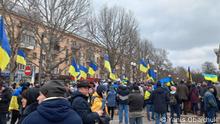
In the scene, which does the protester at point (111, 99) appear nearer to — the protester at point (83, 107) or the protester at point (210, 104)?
the protester at point (210, 104)

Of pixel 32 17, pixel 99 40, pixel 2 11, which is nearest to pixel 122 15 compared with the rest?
pixel 99 40

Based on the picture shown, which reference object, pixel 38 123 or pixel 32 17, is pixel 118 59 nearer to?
pixel 32 17

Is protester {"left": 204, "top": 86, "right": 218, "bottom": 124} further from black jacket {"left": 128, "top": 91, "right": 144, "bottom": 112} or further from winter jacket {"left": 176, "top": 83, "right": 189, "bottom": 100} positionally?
winter jacket {"left": 176, "top": 83, "right": 189, "bottom": 100}

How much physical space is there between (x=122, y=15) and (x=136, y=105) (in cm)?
3456

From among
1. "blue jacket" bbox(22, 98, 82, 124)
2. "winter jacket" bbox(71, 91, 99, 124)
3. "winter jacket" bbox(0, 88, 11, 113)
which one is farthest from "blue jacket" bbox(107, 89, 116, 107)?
"blue jacket" bbox(22, 98, 82, 124)

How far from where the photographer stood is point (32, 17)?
3102cm

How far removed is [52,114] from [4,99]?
705cm

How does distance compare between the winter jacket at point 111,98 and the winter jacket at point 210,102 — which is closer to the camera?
the winter jacket at point 210,102

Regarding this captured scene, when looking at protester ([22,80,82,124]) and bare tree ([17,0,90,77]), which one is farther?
bare tree ([17,0,90,77])

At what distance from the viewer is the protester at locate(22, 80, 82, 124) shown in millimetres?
2930

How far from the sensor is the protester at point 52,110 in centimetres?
293

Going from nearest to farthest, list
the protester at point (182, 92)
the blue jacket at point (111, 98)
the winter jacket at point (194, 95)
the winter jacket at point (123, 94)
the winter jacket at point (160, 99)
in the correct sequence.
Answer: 1. the winter jacket at point (160, 99)
2. the winter jacket at point (123, 94)
3. the blue jacket at point (111, 98)
4. the protester at point (182, 92)
5. the winter jacket at point (194, 95)

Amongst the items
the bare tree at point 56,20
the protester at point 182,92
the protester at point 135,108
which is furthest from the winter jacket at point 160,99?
the bare tree at point 56,20

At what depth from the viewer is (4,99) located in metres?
9.42
